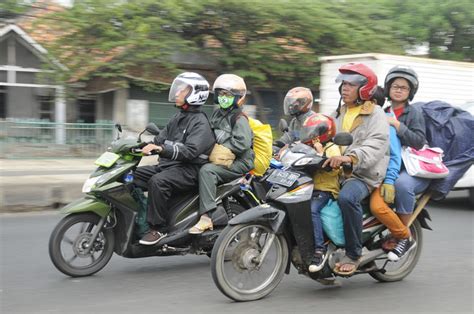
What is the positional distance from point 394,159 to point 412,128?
1.09 feet

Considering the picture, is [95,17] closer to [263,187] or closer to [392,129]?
[263,187]

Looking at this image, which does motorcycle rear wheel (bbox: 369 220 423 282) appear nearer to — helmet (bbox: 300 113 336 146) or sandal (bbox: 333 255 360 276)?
sandal (bbox: 333 255 360 276)

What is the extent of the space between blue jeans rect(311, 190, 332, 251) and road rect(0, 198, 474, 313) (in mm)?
463

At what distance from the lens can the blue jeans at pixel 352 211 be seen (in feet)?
15.7

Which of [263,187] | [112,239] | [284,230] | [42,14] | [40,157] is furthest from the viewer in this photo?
[42,14]

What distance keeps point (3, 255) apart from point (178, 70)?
40.4 ft

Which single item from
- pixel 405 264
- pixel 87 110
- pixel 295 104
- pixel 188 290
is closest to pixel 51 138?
pixel 87 110

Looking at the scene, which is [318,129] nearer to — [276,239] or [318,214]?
[318,214]

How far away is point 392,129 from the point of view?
5.16 metres

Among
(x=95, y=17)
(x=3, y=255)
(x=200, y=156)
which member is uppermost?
(x=95, y=17)

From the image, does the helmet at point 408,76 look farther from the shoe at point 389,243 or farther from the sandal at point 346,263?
A: the sandal at point 346,263

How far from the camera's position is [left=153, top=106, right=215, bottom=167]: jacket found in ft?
17.8

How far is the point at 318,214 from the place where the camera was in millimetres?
4898

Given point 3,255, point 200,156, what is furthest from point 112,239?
point 3,255
